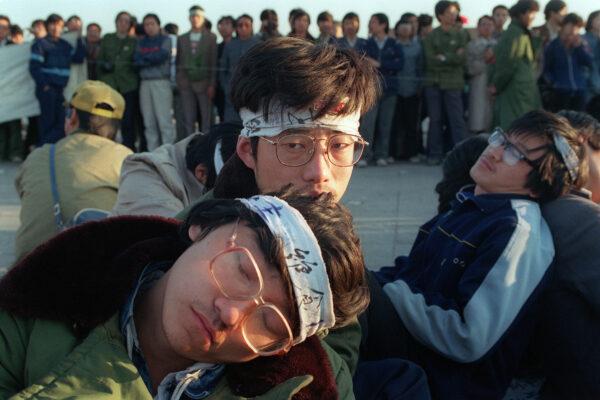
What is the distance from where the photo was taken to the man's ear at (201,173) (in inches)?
136

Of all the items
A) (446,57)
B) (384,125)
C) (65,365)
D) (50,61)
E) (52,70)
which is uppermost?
(65,365)

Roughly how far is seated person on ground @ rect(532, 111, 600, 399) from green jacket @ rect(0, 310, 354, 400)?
4.40 ft

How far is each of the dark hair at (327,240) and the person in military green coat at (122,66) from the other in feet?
30.4

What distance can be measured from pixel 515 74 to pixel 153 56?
177 inches

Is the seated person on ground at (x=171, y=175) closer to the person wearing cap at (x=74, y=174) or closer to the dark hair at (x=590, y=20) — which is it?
the person wearing cap at (x=74, y=174)

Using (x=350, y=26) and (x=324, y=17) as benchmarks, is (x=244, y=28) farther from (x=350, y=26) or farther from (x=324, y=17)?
(x=350, y=26)

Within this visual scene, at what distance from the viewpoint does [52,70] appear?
1071 centimetres

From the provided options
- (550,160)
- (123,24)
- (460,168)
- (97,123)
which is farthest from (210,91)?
(550,160)

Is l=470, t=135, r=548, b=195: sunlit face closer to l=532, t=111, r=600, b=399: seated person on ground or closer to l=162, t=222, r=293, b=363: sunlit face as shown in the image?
l=532, t=111, r=600, b=399: seated person on ground

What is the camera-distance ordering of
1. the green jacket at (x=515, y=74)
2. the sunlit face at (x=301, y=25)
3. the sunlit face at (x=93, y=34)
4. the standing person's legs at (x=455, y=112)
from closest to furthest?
1. the green jacket at (x=515, y=74)
2. the sunlit face at (x=301, y=25)
3. the standing person's legs at (x=455, y=112)
4. the sunlit face at (x=93, y=34)

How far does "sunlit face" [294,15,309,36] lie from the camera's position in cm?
996

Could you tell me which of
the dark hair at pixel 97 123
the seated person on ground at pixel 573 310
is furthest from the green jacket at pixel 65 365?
the dark hair at pixel 97 123

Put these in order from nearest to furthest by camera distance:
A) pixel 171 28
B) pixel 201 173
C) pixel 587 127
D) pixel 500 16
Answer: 1. pixel 587 127
2. pixel 201 173
3. pixel 500 16
4. pixel 171 28

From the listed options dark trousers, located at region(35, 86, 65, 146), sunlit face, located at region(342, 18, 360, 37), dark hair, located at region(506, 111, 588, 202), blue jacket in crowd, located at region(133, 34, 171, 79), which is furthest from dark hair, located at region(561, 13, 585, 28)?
dark hair, located at region(506, 111, 588, 202)
